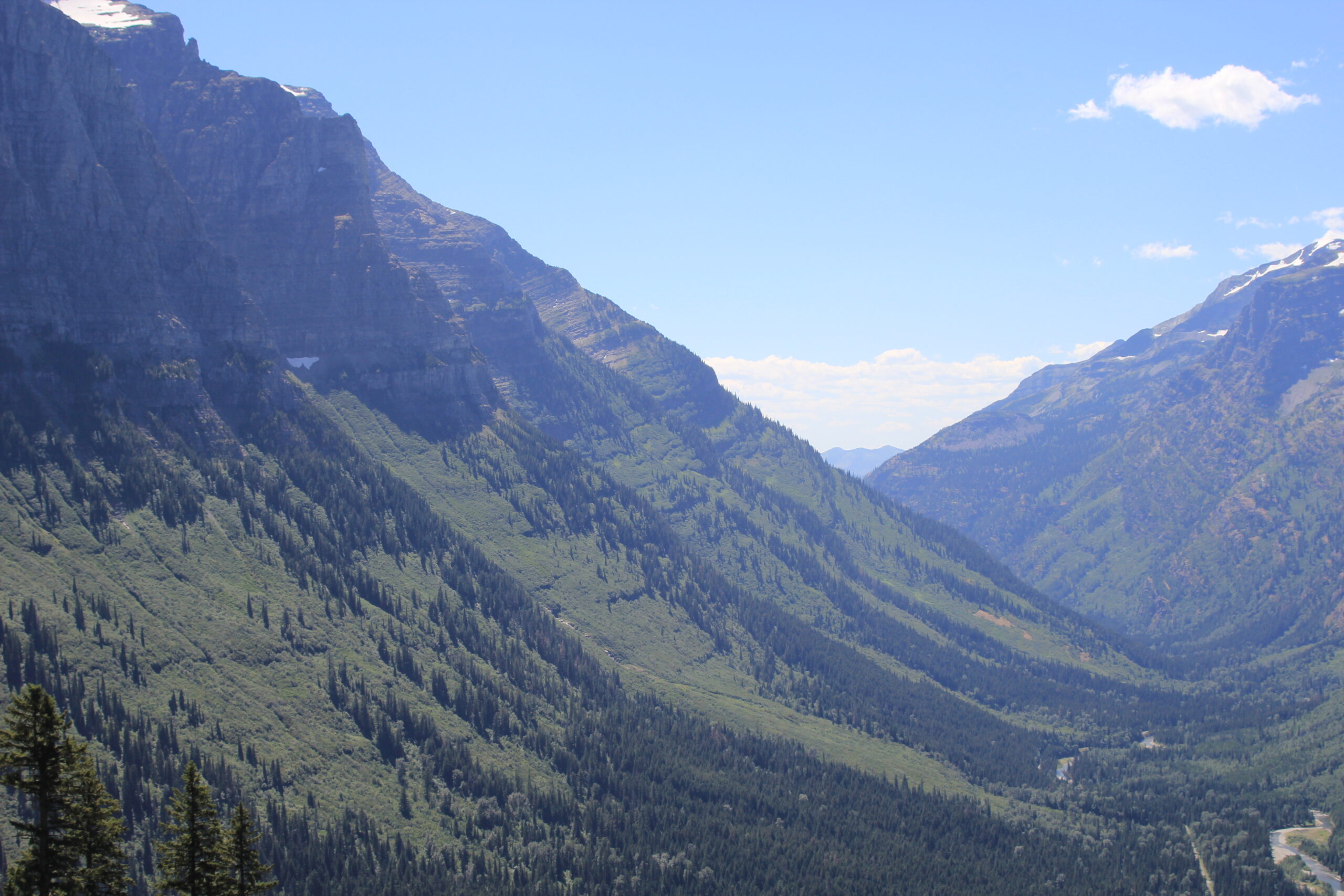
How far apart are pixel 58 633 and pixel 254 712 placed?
37.3 meters

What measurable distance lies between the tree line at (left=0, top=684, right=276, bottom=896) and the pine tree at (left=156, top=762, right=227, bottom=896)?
0.05 m

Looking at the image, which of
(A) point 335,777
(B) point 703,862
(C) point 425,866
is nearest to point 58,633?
(A) point 335,777

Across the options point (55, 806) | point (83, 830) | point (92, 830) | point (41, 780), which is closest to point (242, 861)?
point (92, 830)

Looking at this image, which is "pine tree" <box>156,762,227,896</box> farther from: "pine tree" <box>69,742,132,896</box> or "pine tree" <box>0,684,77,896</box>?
"pine tree" <box>0,684,77,896</box>

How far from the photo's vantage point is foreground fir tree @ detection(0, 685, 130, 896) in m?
57.9

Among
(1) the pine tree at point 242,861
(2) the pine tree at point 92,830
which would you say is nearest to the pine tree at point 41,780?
(2) the pine tree at point 92,830

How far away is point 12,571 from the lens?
18675 cm

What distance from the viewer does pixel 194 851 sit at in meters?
62.8

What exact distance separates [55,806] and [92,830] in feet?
11.5

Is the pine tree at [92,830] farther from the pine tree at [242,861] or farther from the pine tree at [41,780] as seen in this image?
the pine tree at [242,861]

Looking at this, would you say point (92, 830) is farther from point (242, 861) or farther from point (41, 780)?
point (242, 861)

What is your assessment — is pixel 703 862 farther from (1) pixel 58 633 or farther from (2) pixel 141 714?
(1) pixel 58 633

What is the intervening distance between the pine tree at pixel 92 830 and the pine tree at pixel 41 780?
503 mm

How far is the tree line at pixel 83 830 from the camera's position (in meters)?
58.2
